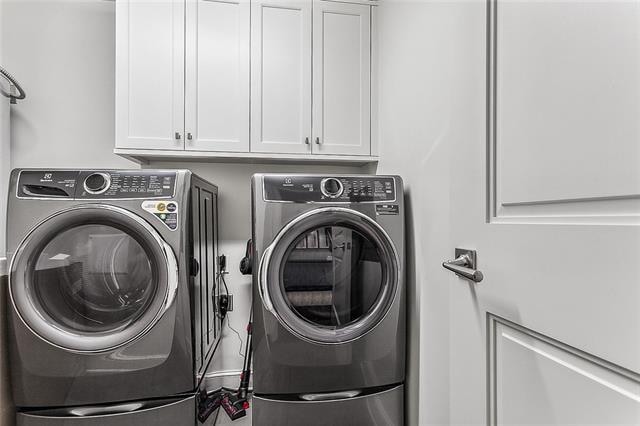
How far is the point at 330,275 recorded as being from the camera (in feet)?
4.45

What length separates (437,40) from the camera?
3.79ft

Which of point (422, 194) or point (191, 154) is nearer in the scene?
point (422, 194)

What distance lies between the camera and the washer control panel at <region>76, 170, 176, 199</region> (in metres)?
1.18

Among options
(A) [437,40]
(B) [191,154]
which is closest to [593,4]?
(A) [437,40]

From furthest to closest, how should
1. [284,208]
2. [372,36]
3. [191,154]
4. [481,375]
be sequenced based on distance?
[372,36]
[191,154]
[284,208]
[481,375]

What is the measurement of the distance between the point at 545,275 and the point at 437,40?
940mm

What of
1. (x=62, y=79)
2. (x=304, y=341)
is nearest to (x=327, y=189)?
(x=304, y=341)

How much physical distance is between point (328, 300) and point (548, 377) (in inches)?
33.7

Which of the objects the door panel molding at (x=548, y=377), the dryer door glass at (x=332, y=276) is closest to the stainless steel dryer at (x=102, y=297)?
the dryer door glass at (x=332, y=276)

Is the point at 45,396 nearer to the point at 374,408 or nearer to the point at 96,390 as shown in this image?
the point at 96,390

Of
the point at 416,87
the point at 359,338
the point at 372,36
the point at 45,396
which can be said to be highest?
the point at 372,36

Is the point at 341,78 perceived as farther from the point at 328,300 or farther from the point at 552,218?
the point at 552,218

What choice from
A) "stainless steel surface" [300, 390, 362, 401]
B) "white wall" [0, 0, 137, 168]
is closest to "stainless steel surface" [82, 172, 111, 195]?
"white wall" [0, 0, 137, 168]

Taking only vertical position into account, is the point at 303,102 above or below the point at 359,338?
above
